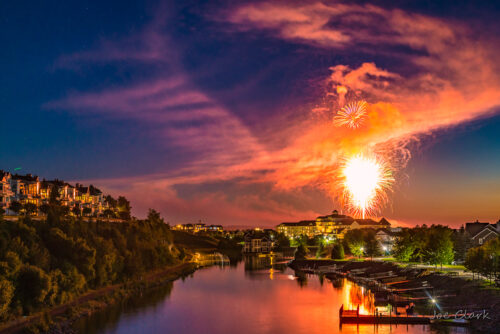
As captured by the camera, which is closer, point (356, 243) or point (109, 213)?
point (356, 243)

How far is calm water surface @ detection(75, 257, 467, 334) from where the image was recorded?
136 feet

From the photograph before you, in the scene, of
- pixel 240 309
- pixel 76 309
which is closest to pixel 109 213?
pixel 240 309

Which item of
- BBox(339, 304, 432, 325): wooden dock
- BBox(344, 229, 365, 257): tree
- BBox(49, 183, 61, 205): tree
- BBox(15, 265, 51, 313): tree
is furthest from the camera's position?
BBox(344, 229, 365, 257): tree

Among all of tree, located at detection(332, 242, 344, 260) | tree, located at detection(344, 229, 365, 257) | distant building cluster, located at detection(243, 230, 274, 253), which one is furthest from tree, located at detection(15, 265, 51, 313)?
distant building cluster, located at detection(243, 230, 274, 253)

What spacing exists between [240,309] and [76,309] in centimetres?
1848

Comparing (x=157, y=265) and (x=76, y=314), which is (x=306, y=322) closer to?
(x=76, y=314)

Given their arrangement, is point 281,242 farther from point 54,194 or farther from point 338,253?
point 54,194

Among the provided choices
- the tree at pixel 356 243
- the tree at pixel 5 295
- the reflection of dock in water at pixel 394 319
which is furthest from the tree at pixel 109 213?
the reflection of dock in water at pixel 394 319

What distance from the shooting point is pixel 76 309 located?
42312 mm

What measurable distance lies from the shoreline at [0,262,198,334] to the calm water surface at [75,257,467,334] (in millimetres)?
1115

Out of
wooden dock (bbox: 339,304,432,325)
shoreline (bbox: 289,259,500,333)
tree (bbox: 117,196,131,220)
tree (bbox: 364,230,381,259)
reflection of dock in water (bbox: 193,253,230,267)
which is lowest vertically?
reflection of dock in water (bbox: 193,253,230,267)

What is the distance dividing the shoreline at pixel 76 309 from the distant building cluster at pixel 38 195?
27200 millimetres

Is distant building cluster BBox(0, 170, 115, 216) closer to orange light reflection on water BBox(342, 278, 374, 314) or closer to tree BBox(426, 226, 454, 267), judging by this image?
orange light reflection on water BBox(342, 278, 374, 314)

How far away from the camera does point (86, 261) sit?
49.4 meters
